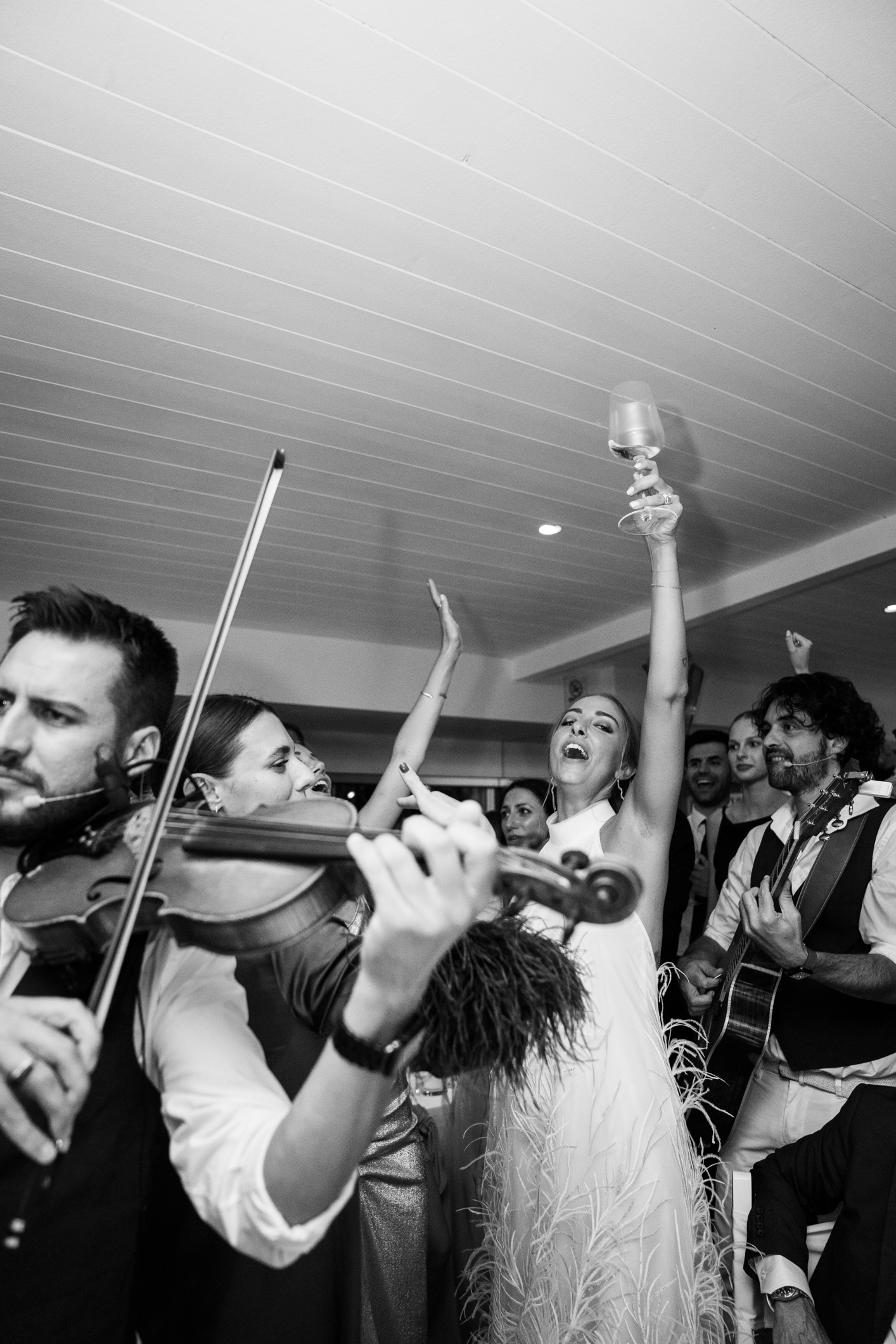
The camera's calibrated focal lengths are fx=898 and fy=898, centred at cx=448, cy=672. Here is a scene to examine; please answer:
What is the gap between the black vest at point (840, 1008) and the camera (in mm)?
2225

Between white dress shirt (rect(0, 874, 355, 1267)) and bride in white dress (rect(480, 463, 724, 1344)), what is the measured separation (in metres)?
0.56

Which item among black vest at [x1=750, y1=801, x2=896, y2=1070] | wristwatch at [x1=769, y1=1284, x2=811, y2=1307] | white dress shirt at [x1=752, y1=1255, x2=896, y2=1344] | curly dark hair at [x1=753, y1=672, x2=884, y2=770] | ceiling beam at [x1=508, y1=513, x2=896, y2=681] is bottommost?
wristwatch at [x1=769, y1=1284, x2=811, y2=1307]

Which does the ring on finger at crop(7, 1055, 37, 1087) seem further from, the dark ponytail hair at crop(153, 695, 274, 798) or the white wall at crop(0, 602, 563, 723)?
the white wall at crop(0, 602, 563, 723)

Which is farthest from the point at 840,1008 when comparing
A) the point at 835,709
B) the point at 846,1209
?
the point at 835,709

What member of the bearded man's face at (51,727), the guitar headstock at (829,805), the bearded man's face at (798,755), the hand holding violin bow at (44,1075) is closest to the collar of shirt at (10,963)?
the bearded man's face at (51,727)

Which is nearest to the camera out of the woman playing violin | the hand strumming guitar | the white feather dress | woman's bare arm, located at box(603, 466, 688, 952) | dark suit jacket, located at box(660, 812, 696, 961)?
the woman playing violin

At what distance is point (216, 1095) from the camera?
2.91ft

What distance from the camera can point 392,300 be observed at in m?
2.37

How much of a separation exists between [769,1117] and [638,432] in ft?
5.70

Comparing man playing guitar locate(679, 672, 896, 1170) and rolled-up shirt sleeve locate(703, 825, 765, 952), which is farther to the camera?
rolled-up shirt sleeve locate(703, 825, 765, 952)

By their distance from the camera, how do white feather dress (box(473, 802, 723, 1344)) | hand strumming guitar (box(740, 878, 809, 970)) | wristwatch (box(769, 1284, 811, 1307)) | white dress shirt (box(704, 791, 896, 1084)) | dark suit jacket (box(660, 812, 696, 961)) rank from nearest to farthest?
white feather dress (box(473, 802, 723, 1344)), wristwatch (box(769, 1284, 811, 1307)), hand strumming guitar (box(740, 878, 809, 970)), white dress shirt (box(704, 791, 896, 1084)), dark suit jacket (box(660, 812, 696, 961))

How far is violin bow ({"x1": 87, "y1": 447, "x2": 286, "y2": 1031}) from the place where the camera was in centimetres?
80

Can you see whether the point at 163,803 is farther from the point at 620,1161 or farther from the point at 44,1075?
the point at 620,1161

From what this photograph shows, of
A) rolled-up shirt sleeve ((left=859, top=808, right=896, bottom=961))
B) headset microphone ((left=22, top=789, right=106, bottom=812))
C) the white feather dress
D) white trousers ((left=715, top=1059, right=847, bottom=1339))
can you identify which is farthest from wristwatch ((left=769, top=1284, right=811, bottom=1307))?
headset microphone ((left=22, top=789, right=106, bottom=812))
